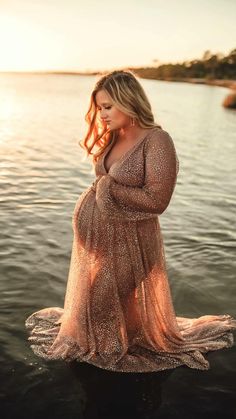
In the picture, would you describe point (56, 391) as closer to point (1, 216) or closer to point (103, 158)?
point (103, 158)

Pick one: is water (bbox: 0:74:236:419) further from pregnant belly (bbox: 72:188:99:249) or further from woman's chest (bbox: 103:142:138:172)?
woman's chest (bbox: 103:142:138:172)

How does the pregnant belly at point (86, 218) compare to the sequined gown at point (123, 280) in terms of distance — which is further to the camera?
the pregnant belly at point (86, 218)

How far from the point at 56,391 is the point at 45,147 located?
15.9 metres

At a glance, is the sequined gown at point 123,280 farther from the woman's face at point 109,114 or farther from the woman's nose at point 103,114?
the woman's nose at point 103,114

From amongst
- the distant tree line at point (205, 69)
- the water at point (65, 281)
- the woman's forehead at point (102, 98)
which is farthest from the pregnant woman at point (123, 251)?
the distant tree line at point (205, 69)

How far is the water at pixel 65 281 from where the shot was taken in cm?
404

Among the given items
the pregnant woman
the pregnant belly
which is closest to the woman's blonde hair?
the pregnant woman

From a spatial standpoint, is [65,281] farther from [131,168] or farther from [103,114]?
[103,114]

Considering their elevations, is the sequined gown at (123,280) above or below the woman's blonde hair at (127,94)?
below

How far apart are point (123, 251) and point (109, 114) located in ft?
3.72

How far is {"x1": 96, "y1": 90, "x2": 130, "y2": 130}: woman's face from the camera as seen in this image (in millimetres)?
3715

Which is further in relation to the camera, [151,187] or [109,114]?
[109,114]

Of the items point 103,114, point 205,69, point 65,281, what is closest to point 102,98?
point 103,114

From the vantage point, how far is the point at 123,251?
13.4ft
